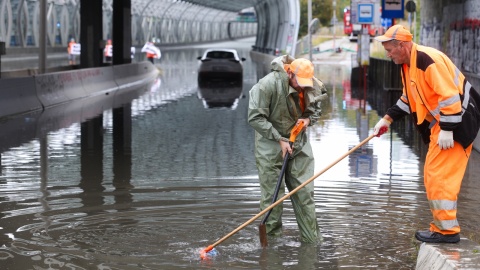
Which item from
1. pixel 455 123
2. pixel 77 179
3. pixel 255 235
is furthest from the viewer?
pixel 77 179

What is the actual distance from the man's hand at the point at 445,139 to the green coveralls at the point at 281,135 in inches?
58.3

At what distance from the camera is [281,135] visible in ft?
28.2

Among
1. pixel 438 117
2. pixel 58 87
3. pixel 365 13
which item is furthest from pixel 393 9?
pixel 438 117

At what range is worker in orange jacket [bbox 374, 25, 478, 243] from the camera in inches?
283

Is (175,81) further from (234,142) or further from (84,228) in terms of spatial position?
(84,228)

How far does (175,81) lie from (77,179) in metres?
29.4

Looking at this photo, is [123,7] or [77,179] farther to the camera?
[123,7]

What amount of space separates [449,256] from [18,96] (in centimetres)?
1664

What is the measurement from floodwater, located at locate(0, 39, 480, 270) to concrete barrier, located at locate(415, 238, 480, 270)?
38cm

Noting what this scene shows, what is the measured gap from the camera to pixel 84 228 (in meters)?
9.20

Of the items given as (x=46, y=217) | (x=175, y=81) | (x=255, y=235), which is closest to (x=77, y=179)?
(x=46, y=217)

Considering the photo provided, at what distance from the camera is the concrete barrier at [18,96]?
69.7 ft

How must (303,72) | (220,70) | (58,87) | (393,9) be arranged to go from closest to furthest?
(303,72) → (58,87) → (393,9) → (220,70)

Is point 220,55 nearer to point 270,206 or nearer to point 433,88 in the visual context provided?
point 270,206
